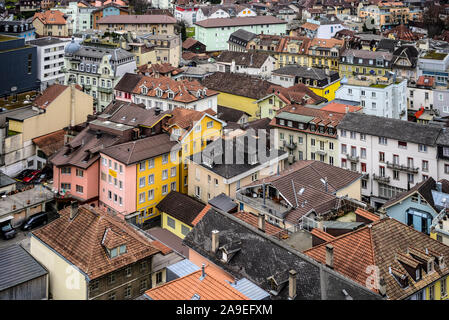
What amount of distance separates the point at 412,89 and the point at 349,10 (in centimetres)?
10117

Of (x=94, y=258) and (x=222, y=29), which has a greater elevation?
(x=222, y=29)

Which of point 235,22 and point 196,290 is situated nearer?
point 196,290

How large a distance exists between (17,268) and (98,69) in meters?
49.4

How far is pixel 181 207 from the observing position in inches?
1725

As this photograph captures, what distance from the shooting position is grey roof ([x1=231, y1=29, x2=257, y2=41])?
10812 cm

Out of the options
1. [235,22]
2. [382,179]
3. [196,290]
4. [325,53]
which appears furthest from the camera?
[235,22]

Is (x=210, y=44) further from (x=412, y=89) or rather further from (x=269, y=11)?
(x=412, y=89)

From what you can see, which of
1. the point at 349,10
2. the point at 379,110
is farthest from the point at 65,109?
the point at 349,10

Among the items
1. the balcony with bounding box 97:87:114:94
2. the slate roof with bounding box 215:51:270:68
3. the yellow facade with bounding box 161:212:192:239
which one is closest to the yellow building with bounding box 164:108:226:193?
the yellow facade with bounding box 161:212:192:239

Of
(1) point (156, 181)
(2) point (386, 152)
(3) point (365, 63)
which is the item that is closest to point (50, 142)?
(1) point (156, 181)

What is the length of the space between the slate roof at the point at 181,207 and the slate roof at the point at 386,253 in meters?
18.2

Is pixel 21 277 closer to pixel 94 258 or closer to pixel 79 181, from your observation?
pixel 94 258

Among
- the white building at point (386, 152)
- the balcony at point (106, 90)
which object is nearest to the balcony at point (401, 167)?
the white building at point (386, 152)

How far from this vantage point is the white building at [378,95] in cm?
6316
